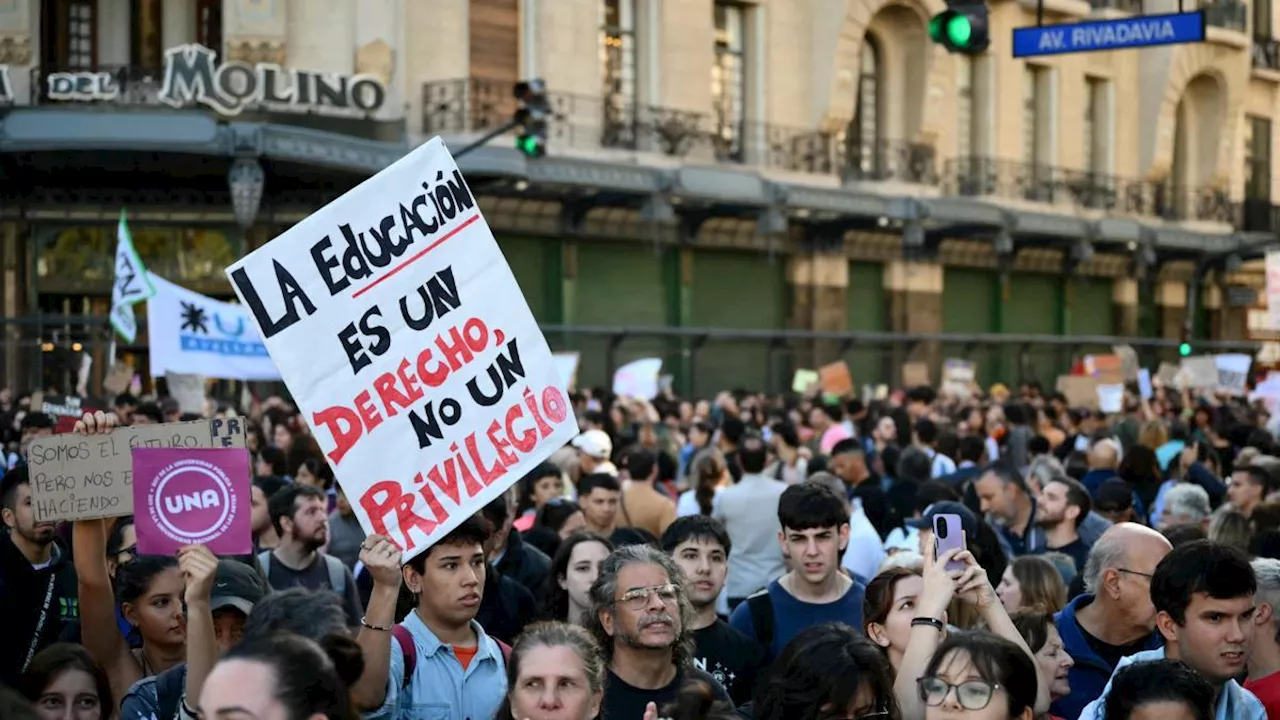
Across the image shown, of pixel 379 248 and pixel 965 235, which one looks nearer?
Answer: pixel 379 248

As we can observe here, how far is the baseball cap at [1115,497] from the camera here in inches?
440

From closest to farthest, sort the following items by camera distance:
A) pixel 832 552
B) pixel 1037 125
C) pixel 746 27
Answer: pixel 832 552 → pixel 746 27 → pixel 1037 125

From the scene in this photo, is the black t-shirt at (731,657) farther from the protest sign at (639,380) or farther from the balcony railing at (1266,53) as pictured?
the balcony railing at (1266,53)

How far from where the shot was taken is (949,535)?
5922 millimetres

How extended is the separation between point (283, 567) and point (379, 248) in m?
3.16

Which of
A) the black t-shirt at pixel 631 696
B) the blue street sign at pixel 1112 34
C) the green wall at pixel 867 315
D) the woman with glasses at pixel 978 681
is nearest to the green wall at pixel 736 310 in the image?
the green wall at pixel 867 315

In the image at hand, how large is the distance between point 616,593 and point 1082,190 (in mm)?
40331

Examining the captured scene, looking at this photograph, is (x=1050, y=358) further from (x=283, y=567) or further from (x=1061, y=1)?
(x=283, y=567)

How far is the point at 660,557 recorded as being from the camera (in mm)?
6410

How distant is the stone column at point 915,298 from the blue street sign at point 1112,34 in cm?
2310

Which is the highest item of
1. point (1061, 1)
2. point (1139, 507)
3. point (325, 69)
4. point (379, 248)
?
point (1061, 1)

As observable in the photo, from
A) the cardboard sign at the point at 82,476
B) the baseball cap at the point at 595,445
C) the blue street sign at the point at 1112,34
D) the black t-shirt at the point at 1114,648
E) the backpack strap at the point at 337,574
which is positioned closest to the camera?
the cardboard sign at the point at 82,476

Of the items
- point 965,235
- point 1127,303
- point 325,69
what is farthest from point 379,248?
point 1127,303

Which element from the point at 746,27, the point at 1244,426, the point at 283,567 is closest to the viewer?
the point at 283,567
